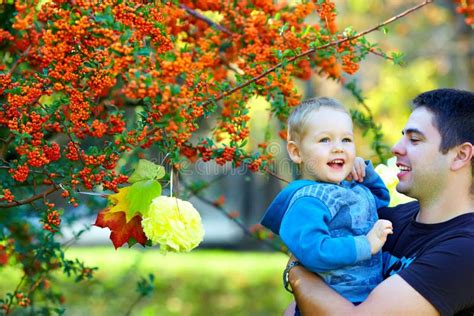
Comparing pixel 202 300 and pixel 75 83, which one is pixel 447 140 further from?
pixel 202 300

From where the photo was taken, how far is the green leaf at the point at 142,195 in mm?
2705

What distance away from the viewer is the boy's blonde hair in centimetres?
281

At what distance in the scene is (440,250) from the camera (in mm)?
2564

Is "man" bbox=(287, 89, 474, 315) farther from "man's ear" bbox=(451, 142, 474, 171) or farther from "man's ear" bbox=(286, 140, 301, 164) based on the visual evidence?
"man's ear" bbox=(286, 140, 301, 164)

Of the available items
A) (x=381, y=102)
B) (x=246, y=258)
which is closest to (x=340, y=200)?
(x=381, y=102)

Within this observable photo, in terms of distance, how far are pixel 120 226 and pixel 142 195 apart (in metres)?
0.15

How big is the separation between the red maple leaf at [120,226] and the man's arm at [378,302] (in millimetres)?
604

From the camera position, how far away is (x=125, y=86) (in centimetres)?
248

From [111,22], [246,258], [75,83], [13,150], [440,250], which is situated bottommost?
[246,258]

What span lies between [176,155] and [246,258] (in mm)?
10782

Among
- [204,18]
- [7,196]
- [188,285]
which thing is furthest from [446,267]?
[188,285]

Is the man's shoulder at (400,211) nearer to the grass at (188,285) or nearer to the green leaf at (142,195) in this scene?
the green leaf at (142,195)

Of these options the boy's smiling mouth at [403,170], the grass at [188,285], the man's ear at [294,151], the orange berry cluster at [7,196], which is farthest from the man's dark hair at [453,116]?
the grass at [188,285]

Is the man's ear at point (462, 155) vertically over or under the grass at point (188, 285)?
over
